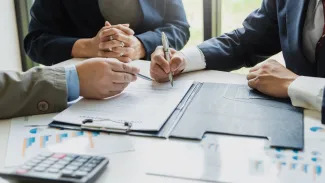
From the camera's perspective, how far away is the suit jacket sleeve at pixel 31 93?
3.20 feet

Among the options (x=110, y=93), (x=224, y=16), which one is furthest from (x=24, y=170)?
(x=224, y=16)

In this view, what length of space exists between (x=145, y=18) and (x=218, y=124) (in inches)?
33.8

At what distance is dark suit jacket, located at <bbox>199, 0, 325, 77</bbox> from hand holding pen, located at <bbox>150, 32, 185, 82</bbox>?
0.45 ft

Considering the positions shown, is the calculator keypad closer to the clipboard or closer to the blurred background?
the clipboard

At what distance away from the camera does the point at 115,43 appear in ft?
4.84

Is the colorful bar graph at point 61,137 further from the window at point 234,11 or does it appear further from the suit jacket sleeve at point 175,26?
the window at point 234,11

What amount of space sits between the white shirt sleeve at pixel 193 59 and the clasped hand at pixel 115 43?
0.22m

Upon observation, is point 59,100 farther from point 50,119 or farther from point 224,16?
point 224,16

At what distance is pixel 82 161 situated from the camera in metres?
0.71

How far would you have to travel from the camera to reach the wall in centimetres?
249

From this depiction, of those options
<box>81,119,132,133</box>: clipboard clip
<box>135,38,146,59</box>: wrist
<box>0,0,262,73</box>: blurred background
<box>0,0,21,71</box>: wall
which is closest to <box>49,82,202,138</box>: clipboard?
<box>81,119,132,133</box>: clipboard clip

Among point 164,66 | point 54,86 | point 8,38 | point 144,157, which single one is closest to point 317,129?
point 144,157

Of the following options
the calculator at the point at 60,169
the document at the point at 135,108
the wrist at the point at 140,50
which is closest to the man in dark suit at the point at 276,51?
the document at the point at 135,108

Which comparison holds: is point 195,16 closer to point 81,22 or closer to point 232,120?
point 81,22
